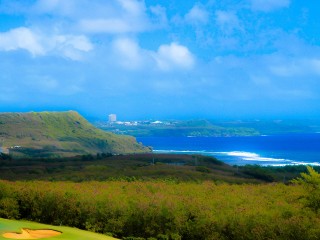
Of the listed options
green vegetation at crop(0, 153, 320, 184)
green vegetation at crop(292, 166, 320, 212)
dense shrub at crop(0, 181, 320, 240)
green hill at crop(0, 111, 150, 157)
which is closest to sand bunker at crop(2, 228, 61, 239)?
dense shrub at crop(0, 181, 320, 240)

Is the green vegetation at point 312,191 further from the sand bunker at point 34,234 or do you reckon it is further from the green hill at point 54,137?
the green hill at point 54,137

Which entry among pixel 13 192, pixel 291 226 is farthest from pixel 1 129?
pixel 291 226

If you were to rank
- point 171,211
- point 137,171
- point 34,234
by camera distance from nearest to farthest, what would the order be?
point 34,234, point 171,211, point 137,171

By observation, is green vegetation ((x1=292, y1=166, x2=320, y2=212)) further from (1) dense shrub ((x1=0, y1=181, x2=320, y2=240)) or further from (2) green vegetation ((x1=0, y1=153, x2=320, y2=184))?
(2) green vegetation ((x1=0, y1=153, x2=320, y2=184))

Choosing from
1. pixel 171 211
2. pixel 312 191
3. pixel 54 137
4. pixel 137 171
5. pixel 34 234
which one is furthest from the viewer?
pixel 54 137

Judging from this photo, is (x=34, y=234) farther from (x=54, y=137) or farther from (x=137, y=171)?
(x=54, y=137)

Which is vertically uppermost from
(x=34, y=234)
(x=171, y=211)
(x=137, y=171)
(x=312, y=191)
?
(x=137, y=171)

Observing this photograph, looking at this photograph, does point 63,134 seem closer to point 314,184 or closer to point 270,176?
point 270,176

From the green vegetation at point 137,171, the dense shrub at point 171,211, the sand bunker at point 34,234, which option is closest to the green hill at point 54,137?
the green vegetation at point 137,171

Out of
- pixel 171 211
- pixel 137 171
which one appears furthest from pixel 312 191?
pixel 137 171
